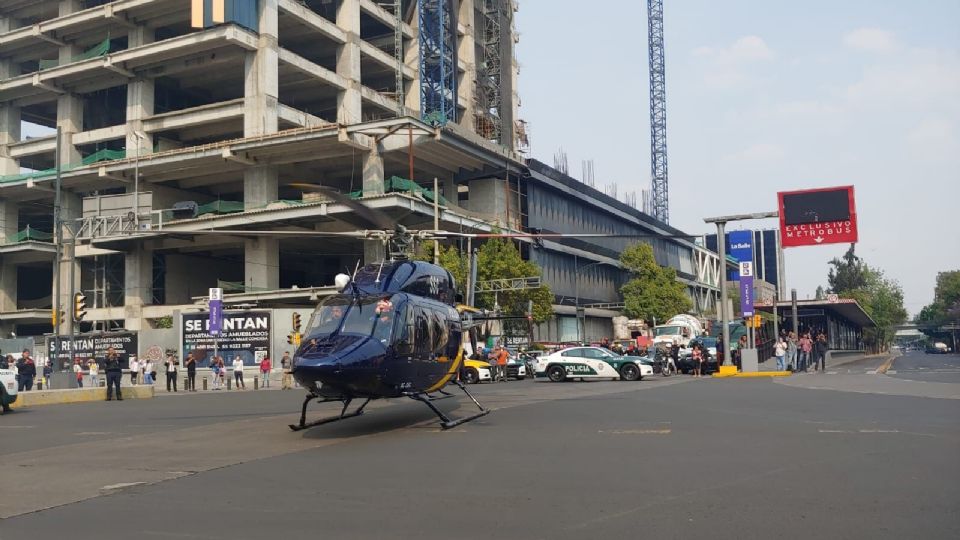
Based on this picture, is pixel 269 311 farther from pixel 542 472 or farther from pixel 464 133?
pixel 542 472

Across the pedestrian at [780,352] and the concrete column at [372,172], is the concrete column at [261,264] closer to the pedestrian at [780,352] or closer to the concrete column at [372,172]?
the concrete column at [372,172]

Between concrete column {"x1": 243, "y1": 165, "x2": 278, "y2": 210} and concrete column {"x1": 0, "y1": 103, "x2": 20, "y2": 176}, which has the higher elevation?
concrete column {"x1": 0, "y1": 103, "x2": 20, "y2": 176}

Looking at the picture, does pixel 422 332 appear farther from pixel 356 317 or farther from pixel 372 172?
pixel 372 172

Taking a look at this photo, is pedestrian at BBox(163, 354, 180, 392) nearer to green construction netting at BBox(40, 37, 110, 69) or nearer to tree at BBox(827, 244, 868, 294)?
green construction netting at BBox(40, 37, 110, 69)

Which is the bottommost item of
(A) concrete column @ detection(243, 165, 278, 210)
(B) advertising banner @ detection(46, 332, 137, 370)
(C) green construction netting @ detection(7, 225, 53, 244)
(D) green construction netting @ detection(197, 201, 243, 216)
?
(B) advertising banner @ detection(46, 332, 137, 370)

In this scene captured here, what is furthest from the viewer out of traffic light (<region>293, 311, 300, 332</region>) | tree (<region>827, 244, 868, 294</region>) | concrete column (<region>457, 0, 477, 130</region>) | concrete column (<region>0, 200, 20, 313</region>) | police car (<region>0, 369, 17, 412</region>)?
tree (<region>827, 244, 868, 294</region>)

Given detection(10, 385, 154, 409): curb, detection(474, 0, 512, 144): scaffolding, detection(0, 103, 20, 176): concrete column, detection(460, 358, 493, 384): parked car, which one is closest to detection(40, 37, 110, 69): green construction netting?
detection(0, 103, 20, 176): concrete column

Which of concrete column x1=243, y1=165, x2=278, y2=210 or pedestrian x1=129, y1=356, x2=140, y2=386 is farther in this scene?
concrete column x1=243, y1=165, x2=278, y2=210

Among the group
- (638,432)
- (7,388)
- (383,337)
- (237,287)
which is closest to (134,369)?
(237,287)

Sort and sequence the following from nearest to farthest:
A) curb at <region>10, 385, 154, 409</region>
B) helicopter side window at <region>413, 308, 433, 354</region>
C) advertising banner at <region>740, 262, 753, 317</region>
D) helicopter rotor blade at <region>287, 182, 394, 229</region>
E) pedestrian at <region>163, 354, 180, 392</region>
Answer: helicopter rotor blade at <region>287, 182, 394, 229</region> → helicopter side window at <region>413, 308, 433, 354</region> → curb at <region>10, 385, 154, 409</region> → advertising banner at <region>740, 262, 753, 317</region> → pedestrian at <region>163, 354, 180, 392</region>

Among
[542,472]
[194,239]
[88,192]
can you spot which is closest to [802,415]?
[542,472]

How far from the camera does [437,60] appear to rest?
59.9 metres

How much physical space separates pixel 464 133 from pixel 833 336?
42.5 meters

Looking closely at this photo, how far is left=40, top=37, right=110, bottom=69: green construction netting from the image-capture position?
2176 inches
